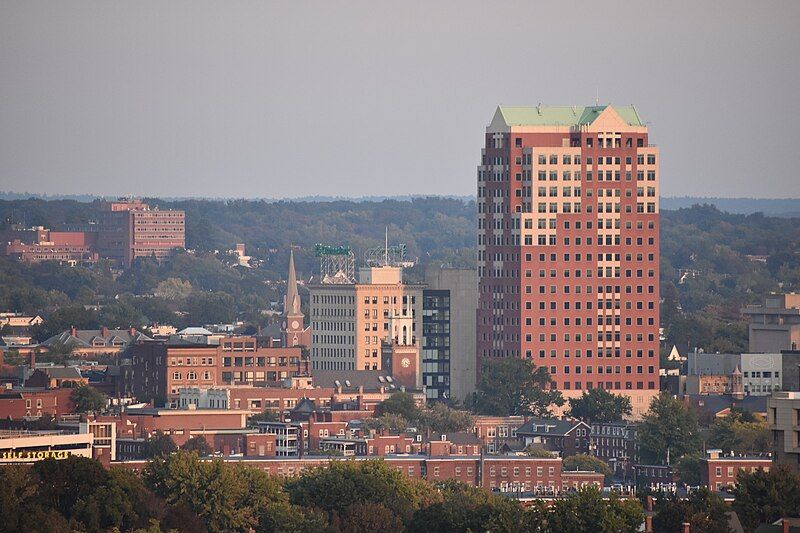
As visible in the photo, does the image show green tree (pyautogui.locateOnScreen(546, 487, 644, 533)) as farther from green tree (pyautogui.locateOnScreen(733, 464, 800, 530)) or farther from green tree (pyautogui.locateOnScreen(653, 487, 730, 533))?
green tree (pyautogui.locateOnScreen(733, 464, 800, 530))

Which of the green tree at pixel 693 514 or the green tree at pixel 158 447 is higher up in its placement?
the green tree at pixel 158 447

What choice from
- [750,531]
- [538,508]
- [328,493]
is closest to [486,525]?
[538,508]

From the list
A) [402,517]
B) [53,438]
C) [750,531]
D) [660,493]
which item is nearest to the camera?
[750,531]

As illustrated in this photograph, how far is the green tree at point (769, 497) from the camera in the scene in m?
139

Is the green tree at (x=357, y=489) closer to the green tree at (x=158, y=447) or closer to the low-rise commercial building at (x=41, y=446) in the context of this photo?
the low-rise commercial building at (x=41, y=446)

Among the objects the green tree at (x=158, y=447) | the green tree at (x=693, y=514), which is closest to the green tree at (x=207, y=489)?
the green tree at (x=693, y=514)

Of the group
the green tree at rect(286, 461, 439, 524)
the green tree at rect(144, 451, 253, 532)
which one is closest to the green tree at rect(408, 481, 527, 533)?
the green tree at rect(286, 461, 439, 524)

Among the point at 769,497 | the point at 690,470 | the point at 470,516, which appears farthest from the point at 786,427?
the point at 690,470

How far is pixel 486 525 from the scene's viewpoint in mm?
138375

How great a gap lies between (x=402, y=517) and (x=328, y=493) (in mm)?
10312

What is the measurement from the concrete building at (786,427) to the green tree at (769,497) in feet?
3.93

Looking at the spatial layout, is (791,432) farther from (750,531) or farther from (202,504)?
(202,504)

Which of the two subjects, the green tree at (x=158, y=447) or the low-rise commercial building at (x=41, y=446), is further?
the green tree at (x=158, y=447)

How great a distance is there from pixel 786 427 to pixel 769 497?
10.4ft
